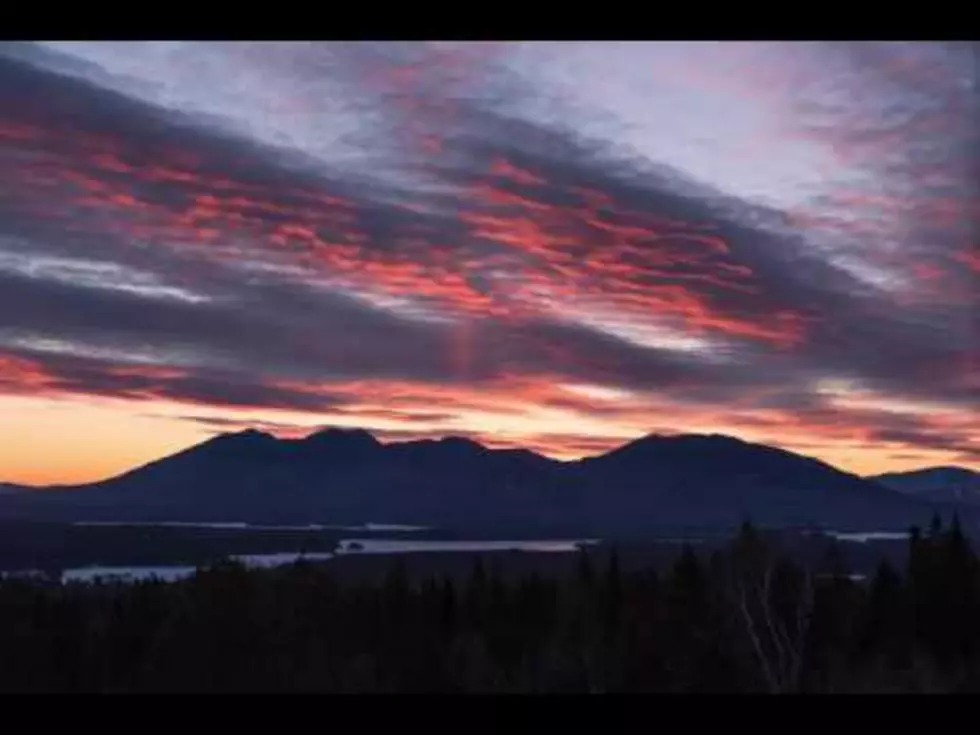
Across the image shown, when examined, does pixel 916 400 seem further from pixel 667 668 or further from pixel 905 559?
pixel 905 559

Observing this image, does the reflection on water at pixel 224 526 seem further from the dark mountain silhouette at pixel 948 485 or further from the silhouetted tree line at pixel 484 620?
the dark mountain silhouette at pixel 948 485

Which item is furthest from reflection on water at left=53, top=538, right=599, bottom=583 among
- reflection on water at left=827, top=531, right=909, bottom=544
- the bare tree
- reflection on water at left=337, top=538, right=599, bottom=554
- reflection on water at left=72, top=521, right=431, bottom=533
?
the bare tree

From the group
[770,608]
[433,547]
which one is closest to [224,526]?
[433,547]

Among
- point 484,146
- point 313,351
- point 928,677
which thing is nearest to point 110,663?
point 313,351

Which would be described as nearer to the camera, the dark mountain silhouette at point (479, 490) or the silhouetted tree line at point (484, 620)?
the silhouetted tree line at point (484, 620)

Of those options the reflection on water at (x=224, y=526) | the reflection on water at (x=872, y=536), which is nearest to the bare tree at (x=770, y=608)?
the reflection on water at (x=872, y=536)

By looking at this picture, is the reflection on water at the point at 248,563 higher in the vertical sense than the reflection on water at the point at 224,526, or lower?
lower
